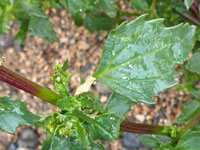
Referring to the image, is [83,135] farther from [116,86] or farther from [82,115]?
[116,86]

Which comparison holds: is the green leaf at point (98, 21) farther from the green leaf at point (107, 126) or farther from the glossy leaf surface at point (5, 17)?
the green leaf at point (107, 126)

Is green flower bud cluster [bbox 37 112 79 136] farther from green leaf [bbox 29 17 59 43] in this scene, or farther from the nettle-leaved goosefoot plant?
green leaf [bbox 29 17 59 43]

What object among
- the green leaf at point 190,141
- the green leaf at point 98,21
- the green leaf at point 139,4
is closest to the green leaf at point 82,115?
the green leaf at point 190,141

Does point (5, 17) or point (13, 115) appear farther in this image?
point (5, 17)

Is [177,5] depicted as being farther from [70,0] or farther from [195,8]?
[70,0]

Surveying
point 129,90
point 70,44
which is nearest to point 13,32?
point 70,44

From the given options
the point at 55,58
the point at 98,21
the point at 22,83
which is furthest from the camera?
the point at 55,58

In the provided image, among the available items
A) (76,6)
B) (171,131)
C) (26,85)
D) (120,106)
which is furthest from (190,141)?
(76,6)
